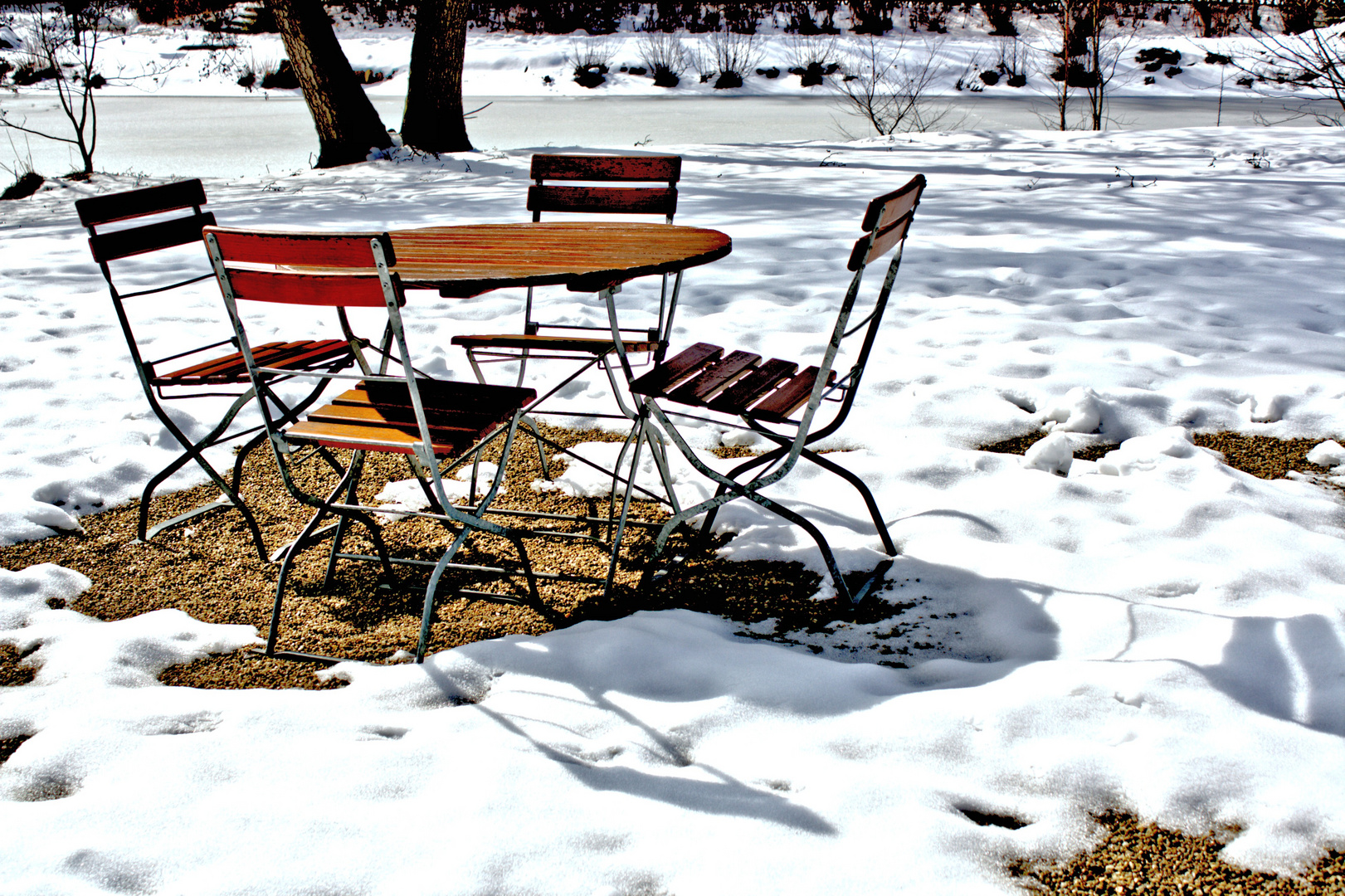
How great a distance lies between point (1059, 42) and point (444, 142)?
1913 cm

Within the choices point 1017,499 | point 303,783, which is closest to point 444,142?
point 1017,499

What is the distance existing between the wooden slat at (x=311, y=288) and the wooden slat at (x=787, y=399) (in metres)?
1.03

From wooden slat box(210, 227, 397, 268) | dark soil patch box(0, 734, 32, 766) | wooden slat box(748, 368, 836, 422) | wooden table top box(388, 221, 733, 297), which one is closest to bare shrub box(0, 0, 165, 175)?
wooden table top box(388, 221, 733, 297)

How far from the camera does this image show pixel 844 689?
7.53 ft

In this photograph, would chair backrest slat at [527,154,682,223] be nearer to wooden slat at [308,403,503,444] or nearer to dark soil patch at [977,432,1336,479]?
wooden slat at [308,403,503,444]

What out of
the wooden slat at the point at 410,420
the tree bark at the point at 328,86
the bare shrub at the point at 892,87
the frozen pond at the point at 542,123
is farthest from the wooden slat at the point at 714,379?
the bare shrub at the point at 892,87

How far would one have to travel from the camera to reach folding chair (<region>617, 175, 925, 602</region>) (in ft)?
8.34

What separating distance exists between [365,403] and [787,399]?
1.20 metres

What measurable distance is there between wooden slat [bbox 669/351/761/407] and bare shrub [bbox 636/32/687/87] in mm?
19537

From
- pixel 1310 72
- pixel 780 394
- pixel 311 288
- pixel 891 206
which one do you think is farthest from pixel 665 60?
pixel 311 288

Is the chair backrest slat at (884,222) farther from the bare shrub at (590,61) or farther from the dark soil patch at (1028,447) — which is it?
the bare shrub at (590,61)

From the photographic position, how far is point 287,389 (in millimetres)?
4426

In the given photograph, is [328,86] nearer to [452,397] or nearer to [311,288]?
[452,397]

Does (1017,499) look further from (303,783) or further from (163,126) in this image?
(163,126)
